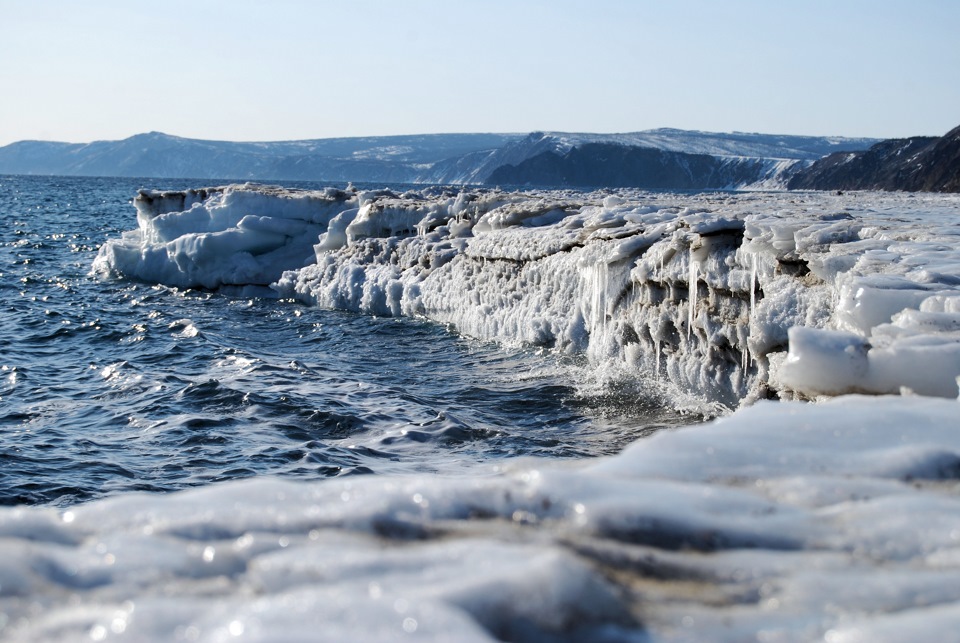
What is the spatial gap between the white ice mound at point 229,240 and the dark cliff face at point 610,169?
9276 centimetres

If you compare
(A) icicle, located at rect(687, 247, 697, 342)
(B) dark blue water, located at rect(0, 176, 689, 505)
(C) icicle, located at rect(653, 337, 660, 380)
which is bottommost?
(B) dark blue water, located at rect(0, 176, 689, 505)

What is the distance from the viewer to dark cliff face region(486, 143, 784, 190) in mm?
111250

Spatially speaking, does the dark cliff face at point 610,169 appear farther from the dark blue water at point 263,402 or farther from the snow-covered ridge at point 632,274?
the dark blue water at point 263,402

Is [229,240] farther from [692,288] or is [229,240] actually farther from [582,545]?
[582,545]

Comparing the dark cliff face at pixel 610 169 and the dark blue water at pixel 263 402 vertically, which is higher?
the dark cliff face at pixel 610 169

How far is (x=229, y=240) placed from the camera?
1969 centimetres

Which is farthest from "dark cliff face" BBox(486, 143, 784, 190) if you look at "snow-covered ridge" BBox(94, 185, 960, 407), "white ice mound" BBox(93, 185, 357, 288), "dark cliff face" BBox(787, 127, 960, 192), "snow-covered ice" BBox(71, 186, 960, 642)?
"snow-covered ice" BBox(71, 186, 960, 642)

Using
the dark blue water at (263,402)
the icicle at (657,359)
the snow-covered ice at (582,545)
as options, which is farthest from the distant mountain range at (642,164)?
the snow-covered ice at (582,545)

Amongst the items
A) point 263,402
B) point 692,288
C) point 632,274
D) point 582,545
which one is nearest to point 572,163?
point 632,274

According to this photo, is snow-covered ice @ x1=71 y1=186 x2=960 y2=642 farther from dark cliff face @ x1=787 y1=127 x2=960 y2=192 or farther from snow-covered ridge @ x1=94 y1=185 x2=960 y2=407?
dark cliff face @ x1=787 y1=127 x2=960 y2=192

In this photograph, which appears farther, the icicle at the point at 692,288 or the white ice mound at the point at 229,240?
Answer: the white ice mound at the point at 229,240

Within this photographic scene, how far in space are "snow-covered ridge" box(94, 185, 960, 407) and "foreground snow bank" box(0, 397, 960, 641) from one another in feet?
7.07

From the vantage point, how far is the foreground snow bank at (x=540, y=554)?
233 centimetres

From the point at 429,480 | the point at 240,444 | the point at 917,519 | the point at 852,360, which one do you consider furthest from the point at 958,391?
the point at 240,444
